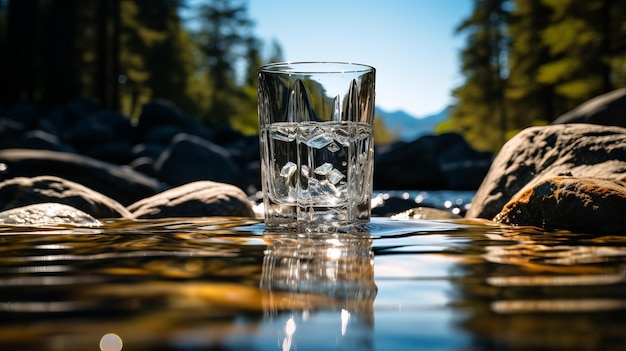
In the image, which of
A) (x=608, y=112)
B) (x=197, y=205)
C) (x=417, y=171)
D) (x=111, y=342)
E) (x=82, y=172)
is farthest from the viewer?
(x=417, y=171)

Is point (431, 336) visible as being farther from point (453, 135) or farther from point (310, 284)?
point (453, 135)

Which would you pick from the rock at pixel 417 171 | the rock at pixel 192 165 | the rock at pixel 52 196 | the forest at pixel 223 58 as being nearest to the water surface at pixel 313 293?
the rock at pixel 52 196

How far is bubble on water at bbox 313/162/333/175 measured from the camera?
2309 millimetres

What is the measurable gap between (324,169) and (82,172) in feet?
12.8

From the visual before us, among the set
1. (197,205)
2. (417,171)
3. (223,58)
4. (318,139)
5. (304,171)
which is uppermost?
(223,58)

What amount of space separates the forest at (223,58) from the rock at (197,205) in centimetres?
1516

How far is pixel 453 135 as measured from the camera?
17.3 meters

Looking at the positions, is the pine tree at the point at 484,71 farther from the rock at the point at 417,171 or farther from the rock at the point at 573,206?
the rock at the point at 573,206

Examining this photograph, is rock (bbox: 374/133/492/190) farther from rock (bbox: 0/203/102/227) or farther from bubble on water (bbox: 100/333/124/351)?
bubble on water (bbox: 100/333/124/351)

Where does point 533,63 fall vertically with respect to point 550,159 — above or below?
above

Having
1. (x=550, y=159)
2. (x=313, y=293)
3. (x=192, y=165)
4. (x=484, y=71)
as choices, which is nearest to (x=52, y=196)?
(x=313, y=293)

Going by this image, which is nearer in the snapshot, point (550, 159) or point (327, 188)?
point (327, 188)

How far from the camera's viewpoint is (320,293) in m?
1.08

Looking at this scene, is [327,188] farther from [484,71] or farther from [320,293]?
[484,71]
